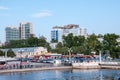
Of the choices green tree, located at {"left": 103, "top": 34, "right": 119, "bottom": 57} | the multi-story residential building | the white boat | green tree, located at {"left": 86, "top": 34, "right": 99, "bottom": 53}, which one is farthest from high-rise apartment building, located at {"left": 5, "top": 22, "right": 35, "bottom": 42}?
the white boat

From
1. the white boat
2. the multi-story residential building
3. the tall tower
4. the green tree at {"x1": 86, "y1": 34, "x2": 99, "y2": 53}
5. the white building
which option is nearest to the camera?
the white boat

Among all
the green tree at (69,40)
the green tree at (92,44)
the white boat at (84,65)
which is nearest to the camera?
the white boat at (84,65)

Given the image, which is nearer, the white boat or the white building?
the white boat

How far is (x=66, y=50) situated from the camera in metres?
95.9

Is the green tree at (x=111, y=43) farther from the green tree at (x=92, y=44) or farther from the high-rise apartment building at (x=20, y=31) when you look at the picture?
the high-rise apartment building at (x=20, y=31)

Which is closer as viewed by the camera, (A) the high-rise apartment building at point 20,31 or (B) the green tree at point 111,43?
(B) the green tree at point 111,43

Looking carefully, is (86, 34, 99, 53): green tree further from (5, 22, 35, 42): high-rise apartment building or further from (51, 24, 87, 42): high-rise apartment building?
(5, 22, 35, 42): high-rise apartment building

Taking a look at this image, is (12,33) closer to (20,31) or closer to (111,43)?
(20,31)

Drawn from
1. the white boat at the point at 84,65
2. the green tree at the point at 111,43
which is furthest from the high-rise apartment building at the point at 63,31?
the white boat at the point at 84,65

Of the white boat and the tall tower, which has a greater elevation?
the tall tower

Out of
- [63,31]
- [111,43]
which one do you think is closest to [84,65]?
[111,43]

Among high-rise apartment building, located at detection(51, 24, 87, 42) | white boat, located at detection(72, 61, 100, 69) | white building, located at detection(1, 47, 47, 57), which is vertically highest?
high-rise apartment building, located at detection(51, 24, 87, 42)

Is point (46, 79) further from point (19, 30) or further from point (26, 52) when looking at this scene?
point (19, 30)

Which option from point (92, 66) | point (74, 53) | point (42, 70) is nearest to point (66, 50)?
→ point (74, 53)
